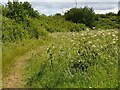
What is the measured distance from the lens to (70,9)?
35219 millimetres

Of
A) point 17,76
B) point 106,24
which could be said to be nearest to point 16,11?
point 17,76

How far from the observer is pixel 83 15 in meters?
32.8

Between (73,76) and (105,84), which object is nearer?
(105,84)

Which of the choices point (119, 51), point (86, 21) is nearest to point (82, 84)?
point (119, 51)

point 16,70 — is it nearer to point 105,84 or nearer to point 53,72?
point 53,72

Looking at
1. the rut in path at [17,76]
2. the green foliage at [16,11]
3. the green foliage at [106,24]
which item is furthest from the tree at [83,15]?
the rut in path at [17,76]

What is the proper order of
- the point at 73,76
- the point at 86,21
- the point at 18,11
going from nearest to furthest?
the point at 73,76
the point at 18,11
the point at 86,21

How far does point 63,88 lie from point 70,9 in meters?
28.7

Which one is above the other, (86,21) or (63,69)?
(63,69)

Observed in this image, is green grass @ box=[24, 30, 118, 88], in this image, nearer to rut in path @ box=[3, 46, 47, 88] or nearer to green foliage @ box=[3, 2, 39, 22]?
rut in path @ box=[3, 46, 47, 88]

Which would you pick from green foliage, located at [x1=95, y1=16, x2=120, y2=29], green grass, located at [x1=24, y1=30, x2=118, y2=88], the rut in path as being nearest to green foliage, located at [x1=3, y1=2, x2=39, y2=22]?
the rut in path

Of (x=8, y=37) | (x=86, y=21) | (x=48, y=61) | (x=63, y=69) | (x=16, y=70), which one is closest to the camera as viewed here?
(x=63, y=69)

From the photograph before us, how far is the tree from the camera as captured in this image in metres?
32.9

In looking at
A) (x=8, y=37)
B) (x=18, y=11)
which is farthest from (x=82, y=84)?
(x=18, y=11)
